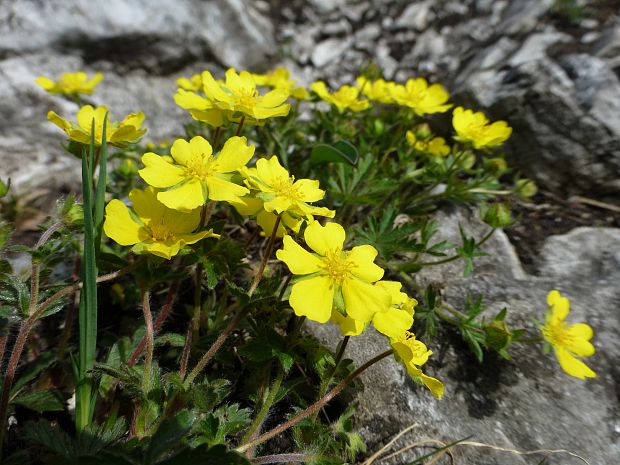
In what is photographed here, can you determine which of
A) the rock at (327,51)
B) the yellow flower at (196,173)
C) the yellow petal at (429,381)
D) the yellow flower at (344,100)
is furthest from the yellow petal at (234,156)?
the rock at (327,51)

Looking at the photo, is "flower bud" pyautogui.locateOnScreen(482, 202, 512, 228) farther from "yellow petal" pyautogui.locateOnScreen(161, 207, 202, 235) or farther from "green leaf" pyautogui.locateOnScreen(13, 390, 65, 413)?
"green leaf" pyautogui.locateOnScreen(13, 390, 65, 413)

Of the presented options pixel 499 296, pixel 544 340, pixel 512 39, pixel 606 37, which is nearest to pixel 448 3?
pixel 512 39

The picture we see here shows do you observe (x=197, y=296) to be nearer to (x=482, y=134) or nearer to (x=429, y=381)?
(x=429, y=381)

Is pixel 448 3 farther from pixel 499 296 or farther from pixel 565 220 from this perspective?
pixel 499 296

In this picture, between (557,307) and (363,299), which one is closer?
(363,299)

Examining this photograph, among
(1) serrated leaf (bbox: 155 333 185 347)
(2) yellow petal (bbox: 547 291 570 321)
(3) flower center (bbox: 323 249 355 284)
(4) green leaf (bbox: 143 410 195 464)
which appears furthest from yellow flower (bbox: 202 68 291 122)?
(2) yellow petal (bbox: 547 291 570 321)

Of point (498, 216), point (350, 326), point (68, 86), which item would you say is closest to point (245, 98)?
point (350, 326)
